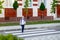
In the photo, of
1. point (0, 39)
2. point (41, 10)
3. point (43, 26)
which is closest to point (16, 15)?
point (41, 10)

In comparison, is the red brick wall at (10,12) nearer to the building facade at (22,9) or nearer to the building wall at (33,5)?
the building facade at (22,9)

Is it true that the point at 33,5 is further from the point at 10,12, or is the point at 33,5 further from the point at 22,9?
the point at 10,12

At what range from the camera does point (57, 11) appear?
36719mm

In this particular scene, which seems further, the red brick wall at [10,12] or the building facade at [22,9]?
the red brick wall at [10,12]

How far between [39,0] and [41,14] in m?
1.99

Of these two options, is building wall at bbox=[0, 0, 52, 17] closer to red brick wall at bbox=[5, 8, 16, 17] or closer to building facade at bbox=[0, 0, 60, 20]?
building facade at bbox=[0, 0, 60, 20]

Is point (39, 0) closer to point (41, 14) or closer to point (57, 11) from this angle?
point (41, 14)

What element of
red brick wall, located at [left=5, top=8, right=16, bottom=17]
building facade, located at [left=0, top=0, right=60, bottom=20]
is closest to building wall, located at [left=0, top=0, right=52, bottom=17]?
building facade, located at [left=0, top=0, right=60, bottom=20]

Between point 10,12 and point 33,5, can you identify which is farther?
point 33,5

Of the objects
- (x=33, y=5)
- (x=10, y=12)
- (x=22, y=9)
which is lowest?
(x=10, y=12)

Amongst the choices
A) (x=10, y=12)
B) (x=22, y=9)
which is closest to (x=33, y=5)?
(x=22, y=9)

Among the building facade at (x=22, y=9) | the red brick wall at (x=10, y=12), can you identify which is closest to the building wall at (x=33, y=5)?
the building facade at (x=22, y=9)

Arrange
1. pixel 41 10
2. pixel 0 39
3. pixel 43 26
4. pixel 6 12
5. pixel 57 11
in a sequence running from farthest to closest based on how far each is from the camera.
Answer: pixel 57 11
pixel 41 10
pixel 6 12
pixel 43 26
pixel 0 39

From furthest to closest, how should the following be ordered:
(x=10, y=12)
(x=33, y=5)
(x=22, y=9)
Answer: (x=33, y=5), (x=22, y=9), (x=10, y=12)
